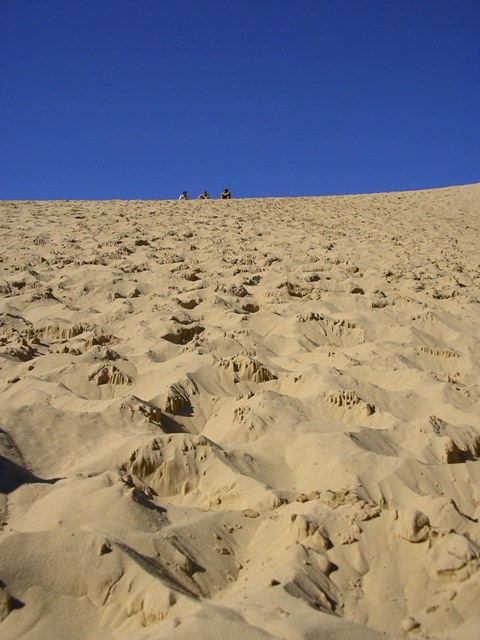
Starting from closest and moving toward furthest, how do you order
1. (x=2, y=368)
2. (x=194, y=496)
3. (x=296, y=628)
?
(x=296, y=628) → (x=194, y=496) → (x=2, y=368)

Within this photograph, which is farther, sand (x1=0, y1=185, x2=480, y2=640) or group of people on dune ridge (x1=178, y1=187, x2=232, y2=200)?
group of people on dune ridge (x1=178, y1=187, x2=232, y2=200)

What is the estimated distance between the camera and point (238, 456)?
272cm

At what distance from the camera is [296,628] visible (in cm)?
164

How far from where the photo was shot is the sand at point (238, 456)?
5.96ft

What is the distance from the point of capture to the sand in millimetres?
1815

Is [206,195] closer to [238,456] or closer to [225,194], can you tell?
[225,194]

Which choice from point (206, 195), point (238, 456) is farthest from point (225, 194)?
point (238, 456)

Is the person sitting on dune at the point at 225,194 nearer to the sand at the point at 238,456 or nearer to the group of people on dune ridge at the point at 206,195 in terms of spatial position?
the group of people on dune ridge at the point at 206,195

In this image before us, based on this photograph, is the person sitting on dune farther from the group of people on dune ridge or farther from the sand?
the sand

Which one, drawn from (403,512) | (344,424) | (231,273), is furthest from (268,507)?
(231,273)

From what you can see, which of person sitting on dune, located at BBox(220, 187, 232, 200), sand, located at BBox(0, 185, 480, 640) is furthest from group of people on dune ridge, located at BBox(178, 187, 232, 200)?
sand, located at BBox(0, 185, 480, 640)

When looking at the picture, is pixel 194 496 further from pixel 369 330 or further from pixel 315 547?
pixel 369 330

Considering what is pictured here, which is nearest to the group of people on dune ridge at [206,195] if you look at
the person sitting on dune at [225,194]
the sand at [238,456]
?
the person sitting on dune at [225,194]

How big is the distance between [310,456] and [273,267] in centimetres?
434
